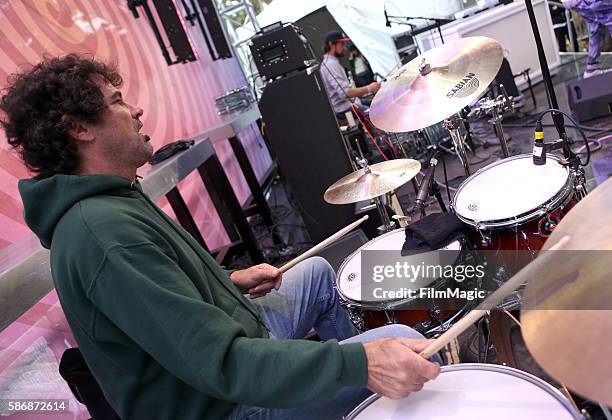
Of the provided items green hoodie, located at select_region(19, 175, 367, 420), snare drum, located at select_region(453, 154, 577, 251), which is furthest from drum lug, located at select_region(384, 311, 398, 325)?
green hoodie, located at select_region(19, 175, 367, 420)

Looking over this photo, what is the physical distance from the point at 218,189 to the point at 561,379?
3.11 m

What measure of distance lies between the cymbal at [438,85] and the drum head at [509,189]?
1.08 feet

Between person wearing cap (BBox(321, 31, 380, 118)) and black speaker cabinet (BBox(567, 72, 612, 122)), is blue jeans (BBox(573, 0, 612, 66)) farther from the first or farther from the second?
person wearing cap (BBox(321, 31, 380, 118))

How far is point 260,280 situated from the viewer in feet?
5.02

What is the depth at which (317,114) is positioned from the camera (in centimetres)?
286

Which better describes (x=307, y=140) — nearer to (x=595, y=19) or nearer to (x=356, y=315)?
(x=356, y=315)

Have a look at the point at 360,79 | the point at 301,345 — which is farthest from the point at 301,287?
the point at 360,79

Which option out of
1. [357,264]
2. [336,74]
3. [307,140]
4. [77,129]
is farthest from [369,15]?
[77,129]

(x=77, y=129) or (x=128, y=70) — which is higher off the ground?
(x=128, y=70)

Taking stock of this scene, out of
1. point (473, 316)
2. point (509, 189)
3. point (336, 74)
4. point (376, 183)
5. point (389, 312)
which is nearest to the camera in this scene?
point (473, 316)

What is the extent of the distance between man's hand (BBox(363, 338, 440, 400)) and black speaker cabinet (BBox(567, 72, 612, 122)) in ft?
11.7

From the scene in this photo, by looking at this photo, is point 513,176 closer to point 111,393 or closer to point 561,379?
point 561,379

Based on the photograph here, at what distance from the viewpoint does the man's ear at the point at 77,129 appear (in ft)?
4.14

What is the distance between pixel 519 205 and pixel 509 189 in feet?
0.53
